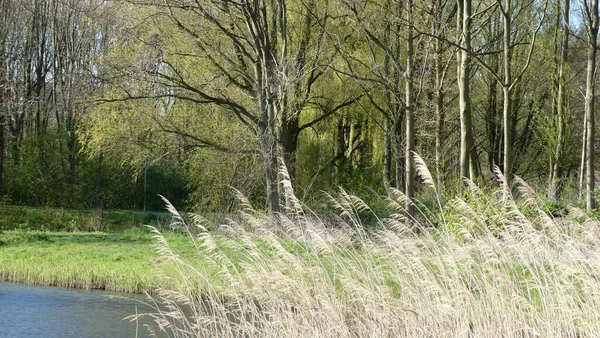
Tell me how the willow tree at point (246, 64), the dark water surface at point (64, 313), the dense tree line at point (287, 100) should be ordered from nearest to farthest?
the dark water surface at point (64, 313) < the dense tree line at point (287, 100) < the willow tree at point (246, 64)

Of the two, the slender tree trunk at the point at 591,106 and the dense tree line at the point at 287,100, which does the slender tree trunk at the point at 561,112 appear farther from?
the slender tree trunk at the point at 591,106

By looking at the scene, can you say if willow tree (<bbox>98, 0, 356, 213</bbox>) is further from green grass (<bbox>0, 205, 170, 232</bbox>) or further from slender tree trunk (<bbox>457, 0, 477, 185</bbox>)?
green grass (<bbox>0, 205, 170, 232</bbox>)

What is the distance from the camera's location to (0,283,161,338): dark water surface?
9153 mm

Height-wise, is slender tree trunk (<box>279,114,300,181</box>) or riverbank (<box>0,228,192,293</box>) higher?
slender tree trunk (<box>279,114,300,181</box>)

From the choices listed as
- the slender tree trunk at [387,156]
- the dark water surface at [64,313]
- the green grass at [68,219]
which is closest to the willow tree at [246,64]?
the slender tree trunk at [387,156]

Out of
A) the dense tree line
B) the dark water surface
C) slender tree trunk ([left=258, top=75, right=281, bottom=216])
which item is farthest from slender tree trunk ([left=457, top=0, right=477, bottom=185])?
the dark water surface

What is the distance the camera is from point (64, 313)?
10148mm

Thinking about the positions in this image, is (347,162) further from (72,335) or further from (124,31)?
(72,335)

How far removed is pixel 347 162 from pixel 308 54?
524 cm

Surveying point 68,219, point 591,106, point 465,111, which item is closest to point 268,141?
point 465,111

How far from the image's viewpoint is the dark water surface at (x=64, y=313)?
9.15 meters


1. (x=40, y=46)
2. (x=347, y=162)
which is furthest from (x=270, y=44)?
(x=40, y=46)

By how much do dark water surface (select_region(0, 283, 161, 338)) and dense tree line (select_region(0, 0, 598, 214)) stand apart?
5227 mm

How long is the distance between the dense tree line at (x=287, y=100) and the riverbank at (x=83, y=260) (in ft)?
8.73
